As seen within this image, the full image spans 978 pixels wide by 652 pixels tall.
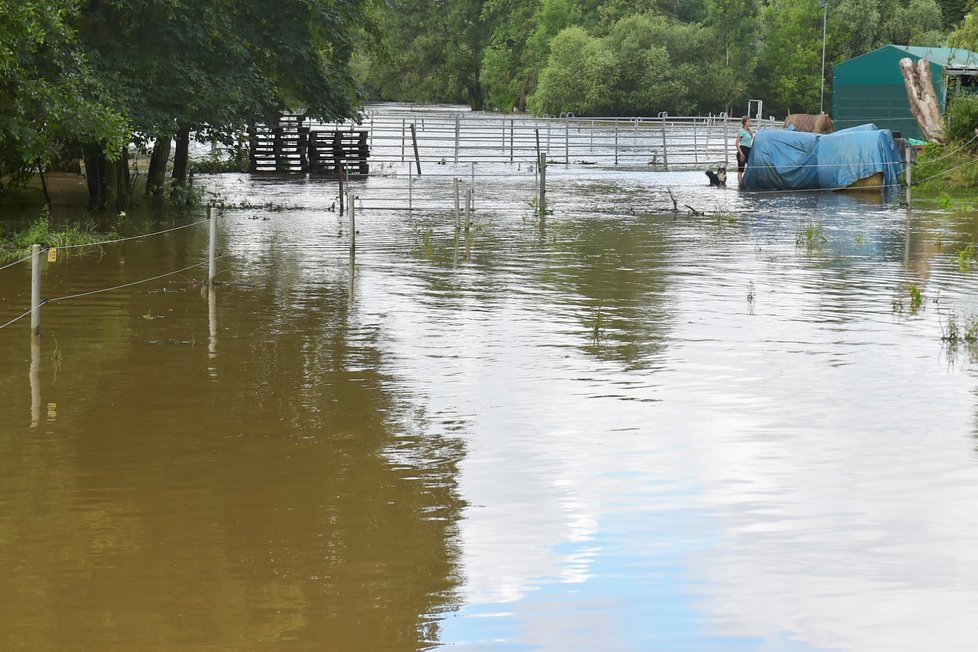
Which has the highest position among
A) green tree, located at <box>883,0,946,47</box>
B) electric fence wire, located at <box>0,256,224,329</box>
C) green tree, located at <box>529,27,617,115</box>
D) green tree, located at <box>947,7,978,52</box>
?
green tree, located at <box>883,0,946,47</box>

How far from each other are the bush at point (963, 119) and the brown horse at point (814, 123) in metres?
16.1

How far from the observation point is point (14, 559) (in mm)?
7699

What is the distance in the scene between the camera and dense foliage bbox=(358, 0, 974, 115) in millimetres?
101438

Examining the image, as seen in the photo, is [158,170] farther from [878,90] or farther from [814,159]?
[878,90]

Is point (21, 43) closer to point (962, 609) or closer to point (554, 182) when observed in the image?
point (962, 609)

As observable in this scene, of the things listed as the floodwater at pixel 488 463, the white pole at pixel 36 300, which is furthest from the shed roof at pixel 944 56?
the white pole at pixel 36 300

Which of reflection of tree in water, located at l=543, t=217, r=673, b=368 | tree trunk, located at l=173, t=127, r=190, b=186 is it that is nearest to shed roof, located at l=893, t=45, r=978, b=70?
reflection of tree in water, located at l=543, t=217, r=673, b=368

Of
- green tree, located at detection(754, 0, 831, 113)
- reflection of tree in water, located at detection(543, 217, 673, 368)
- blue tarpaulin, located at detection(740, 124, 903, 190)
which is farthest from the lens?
green tree, located at detection(754, 0, 831, 113)

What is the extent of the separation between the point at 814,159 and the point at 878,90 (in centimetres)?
1993

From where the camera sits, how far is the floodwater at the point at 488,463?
7.02 m

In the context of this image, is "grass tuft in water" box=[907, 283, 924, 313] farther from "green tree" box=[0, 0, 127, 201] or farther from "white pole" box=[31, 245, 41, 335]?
"green tree" box=[0, 0, 127, 201]

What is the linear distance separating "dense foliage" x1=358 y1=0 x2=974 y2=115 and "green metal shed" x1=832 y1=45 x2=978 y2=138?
117ft

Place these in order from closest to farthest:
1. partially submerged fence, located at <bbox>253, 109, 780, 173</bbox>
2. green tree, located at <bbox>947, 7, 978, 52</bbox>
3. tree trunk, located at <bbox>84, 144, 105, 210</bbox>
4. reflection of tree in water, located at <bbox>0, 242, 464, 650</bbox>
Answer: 1. reflection of tree in water, located at <bbox>0, 242, 464, 650</bbox>
2. tree trunk, located at <bbox>84, 144, 105, 210</bbox>
3. green tree, located at <bbox>947, 7, 978, 52</bbox>
4. partially submerged fence, located at <bbox>253, 109, 780, 173</bbox>

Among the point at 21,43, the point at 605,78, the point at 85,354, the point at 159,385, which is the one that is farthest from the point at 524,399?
the point at 605,78
